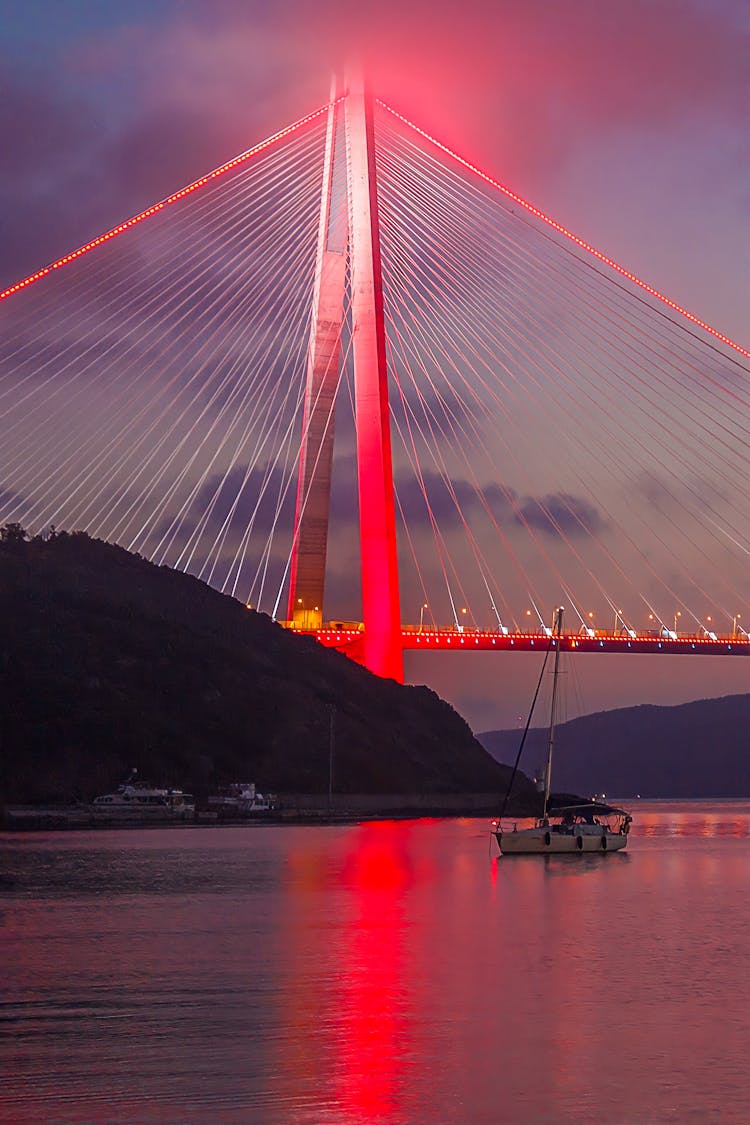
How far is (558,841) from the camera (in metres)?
55.6

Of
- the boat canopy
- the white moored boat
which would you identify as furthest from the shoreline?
the boat canopy

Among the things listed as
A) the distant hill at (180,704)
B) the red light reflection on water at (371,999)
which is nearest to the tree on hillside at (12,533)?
the distant hill at (180,704)

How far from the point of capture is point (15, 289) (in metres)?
42.4

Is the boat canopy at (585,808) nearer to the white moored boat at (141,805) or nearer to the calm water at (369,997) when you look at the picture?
the calm water at (369,997)

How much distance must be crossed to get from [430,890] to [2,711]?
163 ft

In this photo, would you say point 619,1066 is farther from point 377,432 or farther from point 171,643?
point 171,643

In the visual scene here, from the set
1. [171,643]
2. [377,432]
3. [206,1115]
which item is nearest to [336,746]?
[171,643]

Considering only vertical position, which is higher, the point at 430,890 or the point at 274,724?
the point at 274,724

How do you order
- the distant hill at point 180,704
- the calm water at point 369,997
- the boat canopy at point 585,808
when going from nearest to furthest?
the calm water at point 369,997, the boat canopy at point 585,808, the distant hill at point 180,704

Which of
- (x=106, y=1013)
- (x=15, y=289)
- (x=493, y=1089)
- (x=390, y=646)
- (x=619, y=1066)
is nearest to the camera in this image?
(x=493, y=1089)

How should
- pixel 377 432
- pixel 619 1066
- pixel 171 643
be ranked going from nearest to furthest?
1. pixel 619 1066
2. pixel 377 432
3. pixel 171 643

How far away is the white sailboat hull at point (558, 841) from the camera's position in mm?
53828

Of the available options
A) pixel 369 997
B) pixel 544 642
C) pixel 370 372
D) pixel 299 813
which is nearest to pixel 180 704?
pixel 299 813

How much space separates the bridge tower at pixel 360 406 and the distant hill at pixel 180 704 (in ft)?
55.7
